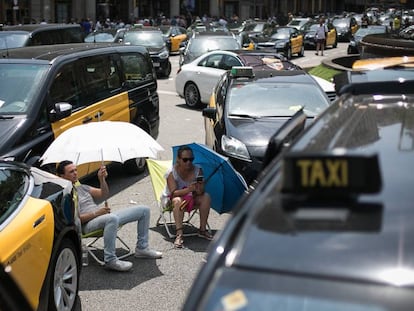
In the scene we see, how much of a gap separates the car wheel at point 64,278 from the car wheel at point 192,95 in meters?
11.3

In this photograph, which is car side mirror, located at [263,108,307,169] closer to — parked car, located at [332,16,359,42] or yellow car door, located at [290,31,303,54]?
yellow car door, located at [290,31,303,54]

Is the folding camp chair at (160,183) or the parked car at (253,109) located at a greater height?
the parked car at (253,109)

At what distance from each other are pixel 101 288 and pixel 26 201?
4.57 ft

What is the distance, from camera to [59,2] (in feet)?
157

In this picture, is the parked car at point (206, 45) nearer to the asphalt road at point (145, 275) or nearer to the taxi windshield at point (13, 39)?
the taxi windshield at point (13, 39)

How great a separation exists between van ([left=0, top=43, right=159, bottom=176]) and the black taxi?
5070 millimetres

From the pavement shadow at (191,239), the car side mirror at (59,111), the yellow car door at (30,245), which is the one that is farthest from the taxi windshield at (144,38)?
the yellow car door at (30,245)

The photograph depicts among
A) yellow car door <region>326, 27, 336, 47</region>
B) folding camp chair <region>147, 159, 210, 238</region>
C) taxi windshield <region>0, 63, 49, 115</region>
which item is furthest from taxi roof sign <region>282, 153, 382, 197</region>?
yellow car door <region>326, 27, 336, 47</region>

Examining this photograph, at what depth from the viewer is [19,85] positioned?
757cm

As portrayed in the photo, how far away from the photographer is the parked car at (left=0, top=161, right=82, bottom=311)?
4.00m

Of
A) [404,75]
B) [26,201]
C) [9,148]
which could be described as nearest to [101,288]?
[26,201]

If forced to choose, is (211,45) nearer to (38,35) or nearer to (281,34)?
(38,35)

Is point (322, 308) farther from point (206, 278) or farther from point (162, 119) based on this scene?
point (162, 119)

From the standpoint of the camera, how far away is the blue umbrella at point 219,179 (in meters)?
A: 6.65
